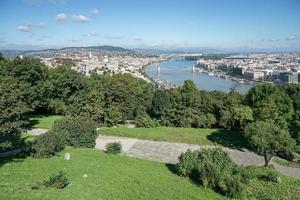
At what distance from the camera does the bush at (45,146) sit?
1707 cm

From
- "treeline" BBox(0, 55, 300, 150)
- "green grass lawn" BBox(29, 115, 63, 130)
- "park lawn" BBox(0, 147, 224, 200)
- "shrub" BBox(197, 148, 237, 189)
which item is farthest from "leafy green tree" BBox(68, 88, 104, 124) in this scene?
"shrub" BBox(197, 148, 237, 189)

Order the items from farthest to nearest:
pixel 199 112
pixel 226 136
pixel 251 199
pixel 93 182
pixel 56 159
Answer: pixel 199 112
pixel 226 136
pixel 56 159
pixel 251 199
pixel 93 182

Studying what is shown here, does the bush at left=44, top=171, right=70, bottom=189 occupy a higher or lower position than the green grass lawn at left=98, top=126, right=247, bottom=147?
higher

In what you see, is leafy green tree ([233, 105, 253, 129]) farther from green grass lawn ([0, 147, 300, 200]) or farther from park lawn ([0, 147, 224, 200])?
park lawn ([0, 147, 224, 200])

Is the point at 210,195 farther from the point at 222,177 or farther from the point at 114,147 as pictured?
the point at 114,147

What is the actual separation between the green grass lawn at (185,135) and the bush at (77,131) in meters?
5.85

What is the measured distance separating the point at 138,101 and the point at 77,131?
13674 millimetres

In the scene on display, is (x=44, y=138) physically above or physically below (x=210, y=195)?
above

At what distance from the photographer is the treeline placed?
2903 centimetres

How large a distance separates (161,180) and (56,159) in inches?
229

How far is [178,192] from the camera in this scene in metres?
12.3

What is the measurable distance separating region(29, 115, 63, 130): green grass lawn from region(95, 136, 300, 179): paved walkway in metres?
5.28

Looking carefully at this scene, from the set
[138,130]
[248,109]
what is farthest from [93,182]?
[248,109]

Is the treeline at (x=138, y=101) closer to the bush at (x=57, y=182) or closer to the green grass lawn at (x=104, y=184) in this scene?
the green grass lawn at (x=104, y=184)
